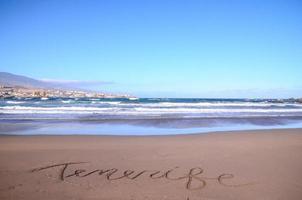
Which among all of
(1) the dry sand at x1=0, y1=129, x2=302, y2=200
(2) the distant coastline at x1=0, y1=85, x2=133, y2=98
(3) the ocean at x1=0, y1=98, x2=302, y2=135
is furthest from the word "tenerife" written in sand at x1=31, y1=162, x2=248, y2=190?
(2) the distant coastline at x1=0, y1=85, x2=133, y2=98

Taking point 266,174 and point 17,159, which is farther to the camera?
point 17,159

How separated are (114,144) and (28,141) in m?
2.92

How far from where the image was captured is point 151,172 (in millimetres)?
5230

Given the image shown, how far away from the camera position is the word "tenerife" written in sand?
474cm

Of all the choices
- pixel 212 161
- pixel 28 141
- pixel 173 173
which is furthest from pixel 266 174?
pixel 28 141

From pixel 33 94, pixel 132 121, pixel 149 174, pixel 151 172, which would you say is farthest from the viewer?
pixel 33 94

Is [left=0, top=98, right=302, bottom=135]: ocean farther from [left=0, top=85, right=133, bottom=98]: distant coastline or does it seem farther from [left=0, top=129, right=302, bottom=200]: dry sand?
[left=0, top=85, right=133, bottom=98]: distant coastline

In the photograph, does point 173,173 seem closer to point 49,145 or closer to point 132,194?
point 132,194

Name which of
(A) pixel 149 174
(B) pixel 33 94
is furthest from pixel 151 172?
(B) pixel 33 94

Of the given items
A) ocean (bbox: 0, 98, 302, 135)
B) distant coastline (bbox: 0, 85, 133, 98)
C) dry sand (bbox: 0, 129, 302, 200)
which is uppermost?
distant coastline (bbox: 0, 85, 133, 98)

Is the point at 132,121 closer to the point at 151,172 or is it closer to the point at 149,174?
the point at 151,172

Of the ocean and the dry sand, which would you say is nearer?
the dry sand

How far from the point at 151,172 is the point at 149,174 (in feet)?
0.40

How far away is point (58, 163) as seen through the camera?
5.85 m
